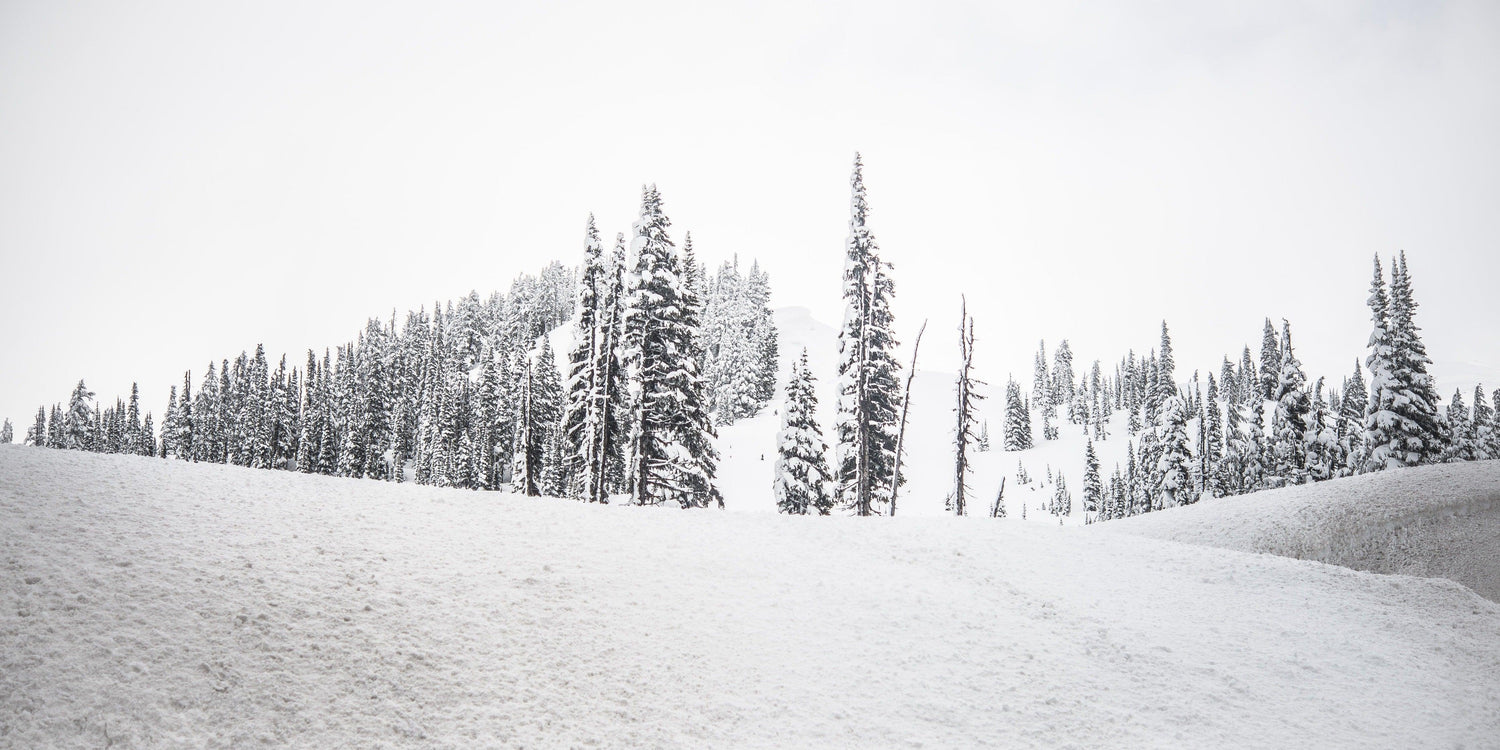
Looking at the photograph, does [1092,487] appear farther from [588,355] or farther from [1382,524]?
[588,355]

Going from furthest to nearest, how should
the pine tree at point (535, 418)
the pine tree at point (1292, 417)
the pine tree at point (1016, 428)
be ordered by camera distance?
the pine tree at point (1016, 428), the pine tree at point (1292, 417), the pine tree at point (535, 418)

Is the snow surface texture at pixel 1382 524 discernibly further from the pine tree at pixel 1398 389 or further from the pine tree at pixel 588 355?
the pine tree at pixel 588 355

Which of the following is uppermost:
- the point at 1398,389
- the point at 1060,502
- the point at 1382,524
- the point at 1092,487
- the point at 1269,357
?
the point at 1269,357

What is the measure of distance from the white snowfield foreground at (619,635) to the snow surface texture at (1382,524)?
7.47 meters

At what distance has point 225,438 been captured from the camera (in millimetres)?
99062

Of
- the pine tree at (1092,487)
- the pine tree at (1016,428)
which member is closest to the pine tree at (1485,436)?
the pine tree at (1092,487)

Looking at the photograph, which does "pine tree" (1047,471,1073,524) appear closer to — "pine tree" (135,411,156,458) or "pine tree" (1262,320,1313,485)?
"pine tree" (1262,320,1313,485)

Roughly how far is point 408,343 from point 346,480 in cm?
12003

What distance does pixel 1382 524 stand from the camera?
24.7 metres

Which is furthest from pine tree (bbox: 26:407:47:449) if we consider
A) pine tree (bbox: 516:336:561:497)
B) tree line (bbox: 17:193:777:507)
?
pine tree (bbox: 516:336:561:497)

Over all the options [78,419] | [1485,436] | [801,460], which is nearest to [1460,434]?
[1485,436]

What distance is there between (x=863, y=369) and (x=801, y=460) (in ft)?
25.3

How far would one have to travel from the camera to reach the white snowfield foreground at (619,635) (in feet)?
25.4

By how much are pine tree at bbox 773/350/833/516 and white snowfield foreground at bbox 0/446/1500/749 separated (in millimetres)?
17529
